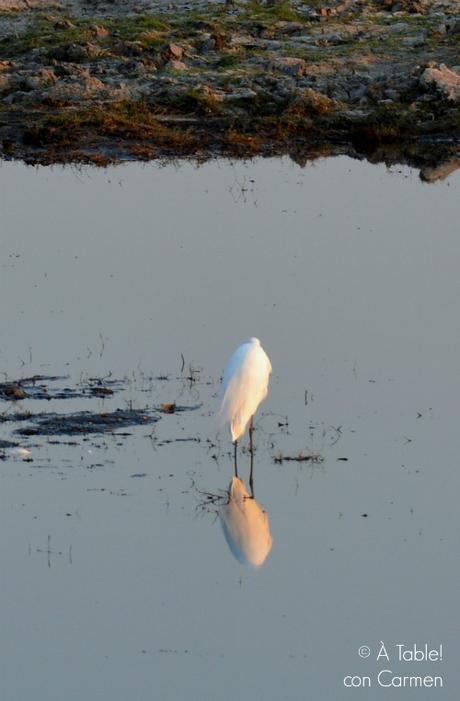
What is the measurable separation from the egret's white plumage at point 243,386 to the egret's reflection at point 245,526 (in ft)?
1.23

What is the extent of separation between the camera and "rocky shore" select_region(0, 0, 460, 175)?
69.6ft

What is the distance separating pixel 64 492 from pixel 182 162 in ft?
37.7

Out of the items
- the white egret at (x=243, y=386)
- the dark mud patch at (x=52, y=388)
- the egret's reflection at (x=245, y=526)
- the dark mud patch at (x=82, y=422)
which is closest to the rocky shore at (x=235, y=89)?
the dark mud patch at (x=52, y=388)

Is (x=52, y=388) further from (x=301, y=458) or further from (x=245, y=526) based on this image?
(x=245, y=526)

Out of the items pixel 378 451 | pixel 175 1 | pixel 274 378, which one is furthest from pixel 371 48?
pixel 378 451

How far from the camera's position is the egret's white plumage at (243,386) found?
9531 mm

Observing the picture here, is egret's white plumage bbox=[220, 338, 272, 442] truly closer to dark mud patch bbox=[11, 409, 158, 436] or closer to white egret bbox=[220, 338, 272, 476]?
white egret bbox=[220, 338, 272, 476]

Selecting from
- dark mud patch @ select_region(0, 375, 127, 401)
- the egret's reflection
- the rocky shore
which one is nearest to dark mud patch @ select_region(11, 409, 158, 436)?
dark mud patch @ select_region(0, 375, 127, 401)

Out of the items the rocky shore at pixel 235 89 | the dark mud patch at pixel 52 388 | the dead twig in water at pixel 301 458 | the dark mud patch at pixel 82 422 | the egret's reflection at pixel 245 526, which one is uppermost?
the rocky shore at pixel 235 89

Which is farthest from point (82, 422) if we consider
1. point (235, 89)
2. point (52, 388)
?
point (235, 89)

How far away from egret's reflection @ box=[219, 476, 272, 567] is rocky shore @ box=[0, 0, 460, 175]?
10.8 m

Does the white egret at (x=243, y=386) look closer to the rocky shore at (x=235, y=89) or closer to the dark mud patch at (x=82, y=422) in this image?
the dark mud patch at (x=82, y=422)

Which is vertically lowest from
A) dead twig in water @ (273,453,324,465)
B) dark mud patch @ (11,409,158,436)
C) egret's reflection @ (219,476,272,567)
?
egret's reflection @ (219,476,272,567)

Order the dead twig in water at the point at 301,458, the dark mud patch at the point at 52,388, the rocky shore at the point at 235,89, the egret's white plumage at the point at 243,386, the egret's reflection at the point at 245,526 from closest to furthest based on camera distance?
the egret's reflection at the point at 245,526
the egret's white plumage at the point at 243,386
the dead twig in water at the point at 301,458
the dark mud patch at the point at 52,388
the rocky shore at the point at 235,89
